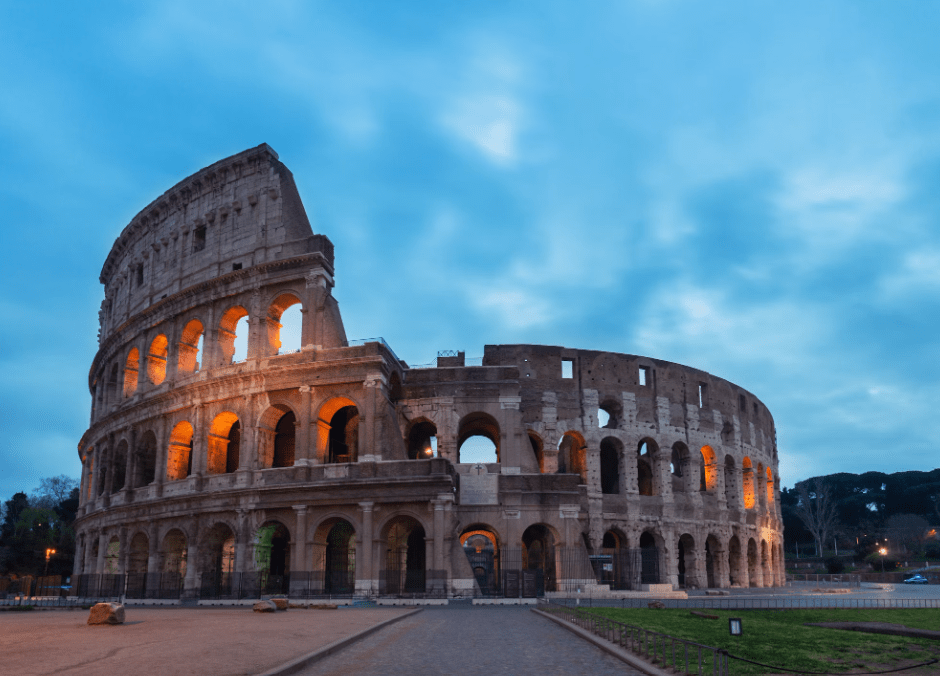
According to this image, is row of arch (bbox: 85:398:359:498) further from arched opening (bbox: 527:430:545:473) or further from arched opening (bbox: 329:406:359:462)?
arched opening (bbox: 527:430:545:473)

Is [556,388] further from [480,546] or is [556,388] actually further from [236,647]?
[236,647]

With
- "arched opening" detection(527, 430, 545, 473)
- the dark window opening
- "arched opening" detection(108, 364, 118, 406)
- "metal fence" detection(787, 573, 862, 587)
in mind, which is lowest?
"metal fence" detection(787, 573, 862, 587)

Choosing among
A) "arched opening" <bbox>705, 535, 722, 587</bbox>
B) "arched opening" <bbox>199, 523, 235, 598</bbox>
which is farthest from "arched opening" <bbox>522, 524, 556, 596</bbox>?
"arched opening" <bbox>199, 523, 235, 598</bbox>

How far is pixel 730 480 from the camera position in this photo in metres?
43.2

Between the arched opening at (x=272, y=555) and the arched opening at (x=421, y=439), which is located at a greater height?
the arched opening at (x=421, y=439)

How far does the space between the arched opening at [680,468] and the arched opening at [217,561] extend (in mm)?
21471

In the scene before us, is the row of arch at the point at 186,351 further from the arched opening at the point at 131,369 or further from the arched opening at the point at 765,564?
the arched opening at the point at 765,564

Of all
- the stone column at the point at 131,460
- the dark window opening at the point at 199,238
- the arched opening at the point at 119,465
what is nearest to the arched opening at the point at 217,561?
the stone column at the point at 131,460

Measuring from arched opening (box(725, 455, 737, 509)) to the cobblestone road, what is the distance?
28.7 meters

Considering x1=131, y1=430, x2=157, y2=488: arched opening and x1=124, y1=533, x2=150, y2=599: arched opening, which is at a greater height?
x1=131, y1=430, x2=157, y2=488: arched opening

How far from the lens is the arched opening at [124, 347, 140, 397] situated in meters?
38.8

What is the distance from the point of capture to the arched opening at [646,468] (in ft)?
129

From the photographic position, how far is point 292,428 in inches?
1368

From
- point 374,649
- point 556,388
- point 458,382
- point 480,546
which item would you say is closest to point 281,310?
point 458,382
